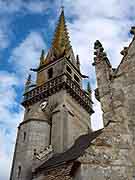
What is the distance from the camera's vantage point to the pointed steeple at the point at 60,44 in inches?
1069

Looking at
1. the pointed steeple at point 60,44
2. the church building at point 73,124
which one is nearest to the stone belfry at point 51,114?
the church building at point 73,124

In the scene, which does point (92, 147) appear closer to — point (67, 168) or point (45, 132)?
point (67, 168)

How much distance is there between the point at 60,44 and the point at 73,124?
13.5m

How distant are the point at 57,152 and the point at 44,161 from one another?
1.72 m

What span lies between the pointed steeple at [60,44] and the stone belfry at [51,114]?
9.4 inches

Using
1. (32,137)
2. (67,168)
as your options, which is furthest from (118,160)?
(32,137)

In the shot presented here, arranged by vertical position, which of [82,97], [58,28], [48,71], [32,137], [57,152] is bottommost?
[57,152]

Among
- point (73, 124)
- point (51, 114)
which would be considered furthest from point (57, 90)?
point (73, 124)

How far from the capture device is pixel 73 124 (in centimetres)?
1881

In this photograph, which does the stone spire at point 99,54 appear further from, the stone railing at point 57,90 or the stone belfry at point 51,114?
the stone railing at point 57,90

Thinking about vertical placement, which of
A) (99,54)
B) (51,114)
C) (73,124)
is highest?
(51,114)

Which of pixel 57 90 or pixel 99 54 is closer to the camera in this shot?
pixel 99 54

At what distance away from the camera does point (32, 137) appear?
17281mm

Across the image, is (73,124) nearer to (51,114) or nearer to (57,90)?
(51,114)
